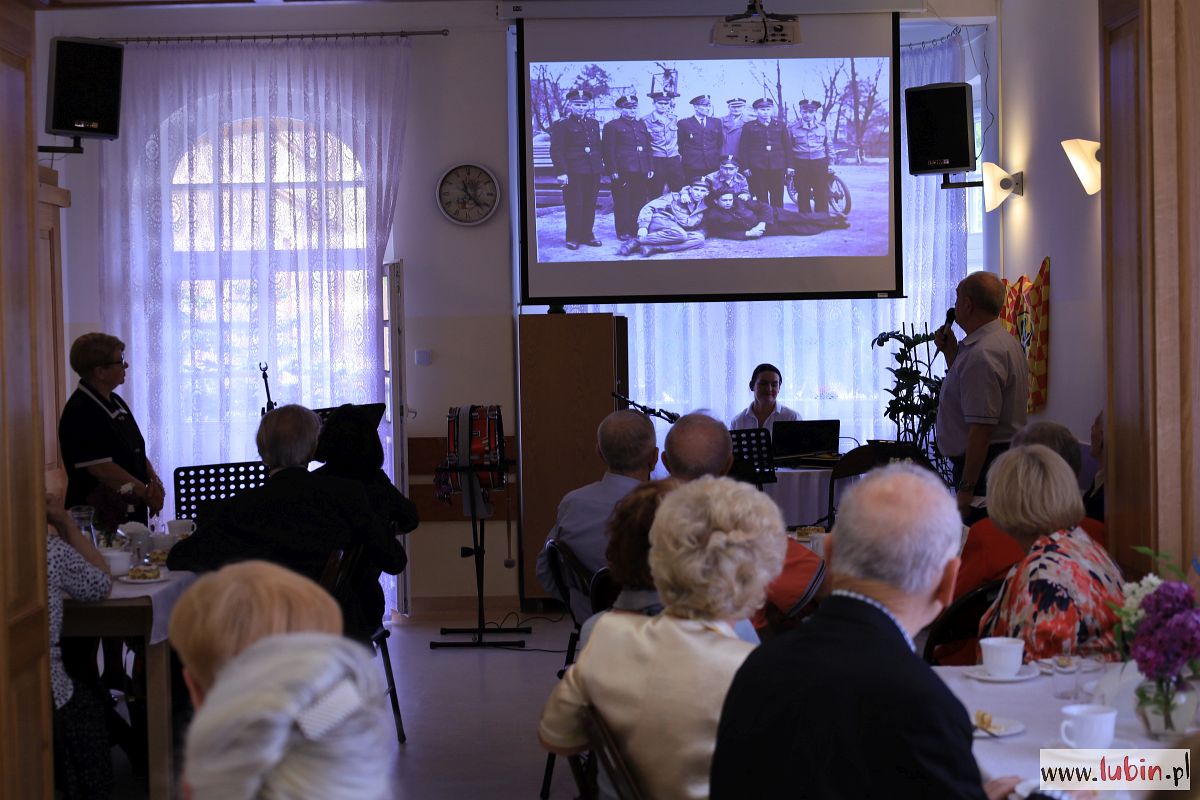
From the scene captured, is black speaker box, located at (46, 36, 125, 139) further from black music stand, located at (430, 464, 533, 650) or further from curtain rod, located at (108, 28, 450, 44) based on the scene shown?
black music stand, located at (430, 464, 533, 650)

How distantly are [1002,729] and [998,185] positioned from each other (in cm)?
621

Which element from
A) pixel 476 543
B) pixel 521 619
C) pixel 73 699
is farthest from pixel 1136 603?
pixel 521 619

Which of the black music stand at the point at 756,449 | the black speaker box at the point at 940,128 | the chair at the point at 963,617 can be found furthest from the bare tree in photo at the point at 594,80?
the chair at the point at 963,617

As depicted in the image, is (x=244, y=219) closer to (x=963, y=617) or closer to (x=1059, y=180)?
(x=1059, y=180)

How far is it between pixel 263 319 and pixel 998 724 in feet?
21.3

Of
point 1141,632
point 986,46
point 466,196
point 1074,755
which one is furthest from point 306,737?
point 986,46

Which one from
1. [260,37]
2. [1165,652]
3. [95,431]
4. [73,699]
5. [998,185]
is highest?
[260,37]

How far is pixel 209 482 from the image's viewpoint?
5.75 m

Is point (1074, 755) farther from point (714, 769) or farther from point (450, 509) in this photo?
point (450, 509)

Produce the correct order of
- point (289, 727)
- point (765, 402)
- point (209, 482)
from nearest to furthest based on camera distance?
point (289, 727), point (209, 482), point (765, 402)

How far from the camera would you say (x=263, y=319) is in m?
7.93

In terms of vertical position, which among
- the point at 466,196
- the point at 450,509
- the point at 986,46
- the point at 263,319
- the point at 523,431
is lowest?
the point at 450,509

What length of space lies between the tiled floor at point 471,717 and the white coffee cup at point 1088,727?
8.34ft

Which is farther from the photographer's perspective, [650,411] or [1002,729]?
[650,411]
